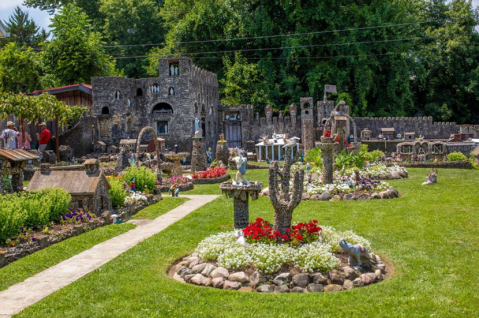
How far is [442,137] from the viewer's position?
4675cm

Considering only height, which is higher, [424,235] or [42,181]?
[42,181]

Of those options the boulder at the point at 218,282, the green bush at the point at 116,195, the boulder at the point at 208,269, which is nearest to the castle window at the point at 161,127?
the green bush at the point at 116,195

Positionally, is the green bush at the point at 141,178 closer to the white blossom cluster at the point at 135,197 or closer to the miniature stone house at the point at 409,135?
the white blossom cluster at the point at 135,197

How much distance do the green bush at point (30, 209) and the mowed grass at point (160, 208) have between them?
10.4ft

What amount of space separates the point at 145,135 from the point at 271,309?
114 feet

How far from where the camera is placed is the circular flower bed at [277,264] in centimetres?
1181

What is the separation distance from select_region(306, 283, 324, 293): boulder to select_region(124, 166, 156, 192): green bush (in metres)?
13.8

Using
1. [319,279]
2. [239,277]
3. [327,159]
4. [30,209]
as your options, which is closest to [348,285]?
[319,279]

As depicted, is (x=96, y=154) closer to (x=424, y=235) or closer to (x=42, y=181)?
(x=42, y=181)

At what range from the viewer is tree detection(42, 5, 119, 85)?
49844mm

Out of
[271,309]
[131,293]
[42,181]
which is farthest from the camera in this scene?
[42,181]

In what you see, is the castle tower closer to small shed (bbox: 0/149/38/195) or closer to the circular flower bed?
small shed (bbox: 0/149/38/195)

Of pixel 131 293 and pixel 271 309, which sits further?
pixel 131 293

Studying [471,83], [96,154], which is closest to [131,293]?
[96,154]
